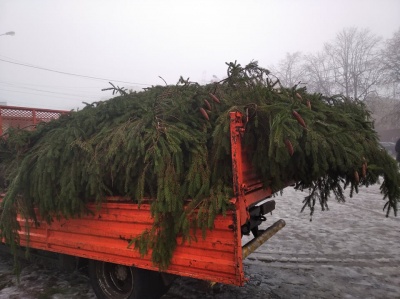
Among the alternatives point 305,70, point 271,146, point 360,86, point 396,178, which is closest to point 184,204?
point 271,146

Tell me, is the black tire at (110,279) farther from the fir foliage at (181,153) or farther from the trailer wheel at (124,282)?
the fir foliage at (181,153)

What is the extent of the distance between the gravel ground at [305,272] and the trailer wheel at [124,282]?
503mm

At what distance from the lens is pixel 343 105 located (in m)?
3.83

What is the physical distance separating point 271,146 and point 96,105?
227 cm

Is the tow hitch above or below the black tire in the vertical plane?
above

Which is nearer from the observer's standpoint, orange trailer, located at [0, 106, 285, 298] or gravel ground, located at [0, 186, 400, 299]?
orange trailer, located at [0, 106, 285, 298]

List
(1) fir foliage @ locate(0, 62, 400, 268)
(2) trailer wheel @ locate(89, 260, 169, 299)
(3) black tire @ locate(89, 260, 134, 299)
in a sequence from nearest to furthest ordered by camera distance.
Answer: (1) fir foliage @ locate(0, 62, 400, 268)
(2) trailer wheel @ locate(89, 260, 169, 299)
(3) black tire @ locate(89, 260, 134, 299)

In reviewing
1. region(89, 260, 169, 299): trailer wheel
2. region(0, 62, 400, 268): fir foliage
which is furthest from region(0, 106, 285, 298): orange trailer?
region(0, 62, 400, 268): fir foliage

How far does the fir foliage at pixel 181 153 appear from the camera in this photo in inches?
102

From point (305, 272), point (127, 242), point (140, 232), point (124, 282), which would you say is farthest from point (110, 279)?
point (305, 272)

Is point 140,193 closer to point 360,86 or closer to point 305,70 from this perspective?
point 360,86

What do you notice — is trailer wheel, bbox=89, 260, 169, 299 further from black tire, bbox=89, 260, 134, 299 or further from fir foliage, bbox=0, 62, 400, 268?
fir foliage, bbox=0, 62, 400, 268

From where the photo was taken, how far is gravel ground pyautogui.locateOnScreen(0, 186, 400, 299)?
3.71 meters

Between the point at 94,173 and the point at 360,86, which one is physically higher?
the point at 360,86
